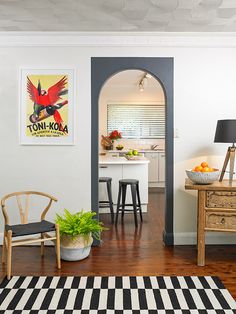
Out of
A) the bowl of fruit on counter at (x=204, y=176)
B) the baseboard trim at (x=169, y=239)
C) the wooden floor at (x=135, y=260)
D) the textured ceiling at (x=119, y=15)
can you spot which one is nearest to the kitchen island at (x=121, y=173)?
the wooden floor at (x=135, y=260)

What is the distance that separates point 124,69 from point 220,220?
6.88ft

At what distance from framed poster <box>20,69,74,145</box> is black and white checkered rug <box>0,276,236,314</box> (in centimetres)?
169

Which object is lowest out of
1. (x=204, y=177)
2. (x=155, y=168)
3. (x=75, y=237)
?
(x=75, y=237)

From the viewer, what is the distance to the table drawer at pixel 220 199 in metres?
3.36

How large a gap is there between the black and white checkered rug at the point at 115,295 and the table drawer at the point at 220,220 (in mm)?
577

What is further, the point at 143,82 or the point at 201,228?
the point at 143,82

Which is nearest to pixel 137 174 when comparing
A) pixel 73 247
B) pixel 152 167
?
pixel 73 247

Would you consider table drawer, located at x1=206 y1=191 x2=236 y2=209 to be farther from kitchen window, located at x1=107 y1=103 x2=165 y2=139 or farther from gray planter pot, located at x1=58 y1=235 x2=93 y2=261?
kitchen window, located at x1=107 y1=103 x2=165 y2=139

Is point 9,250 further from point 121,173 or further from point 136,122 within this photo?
point 136,122

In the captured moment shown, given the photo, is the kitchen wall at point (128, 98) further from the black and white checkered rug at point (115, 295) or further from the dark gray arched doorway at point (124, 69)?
the black and white checkered rug at point (115, 295)

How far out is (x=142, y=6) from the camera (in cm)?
307

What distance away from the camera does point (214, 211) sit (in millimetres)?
3381

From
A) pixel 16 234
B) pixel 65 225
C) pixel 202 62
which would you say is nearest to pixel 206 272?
pixel 65 225

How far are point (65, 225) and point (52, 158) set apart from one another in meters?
0.91
